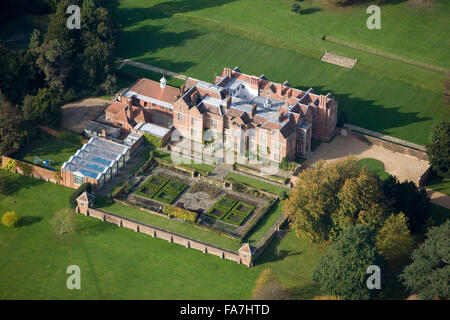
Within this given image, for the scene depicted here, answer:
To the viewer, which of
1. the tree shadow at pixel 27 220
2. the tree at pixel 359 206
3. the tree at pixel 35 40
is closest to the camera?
the tree at pixel 359 206

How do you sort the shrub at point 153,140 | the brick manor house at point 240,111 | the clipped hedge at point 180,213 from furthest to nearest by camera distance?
the shrub at point 153,140 → the brick manor house at point 240,111 → the clipped hedge at point 180,213

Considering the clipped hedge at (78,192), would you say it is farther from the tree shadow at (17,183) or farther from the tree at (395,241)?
the tree at (395,241)

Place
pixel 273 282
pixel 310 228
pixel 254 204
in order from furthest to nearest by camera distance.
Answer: pixel 254 204, pixel 310 228, pixel 273 282

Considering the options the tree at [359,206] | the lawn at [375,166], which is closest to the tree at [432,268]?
the tree at [359,206]

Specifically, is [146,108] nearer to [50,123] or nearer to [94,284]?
[50,123]

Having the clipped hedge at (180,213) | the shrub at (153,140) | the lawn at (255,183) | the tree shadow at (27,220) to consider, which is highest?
the shrub at (153,140)

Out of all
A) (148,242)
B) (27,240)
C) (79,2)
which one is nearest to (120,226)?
(148,242)
